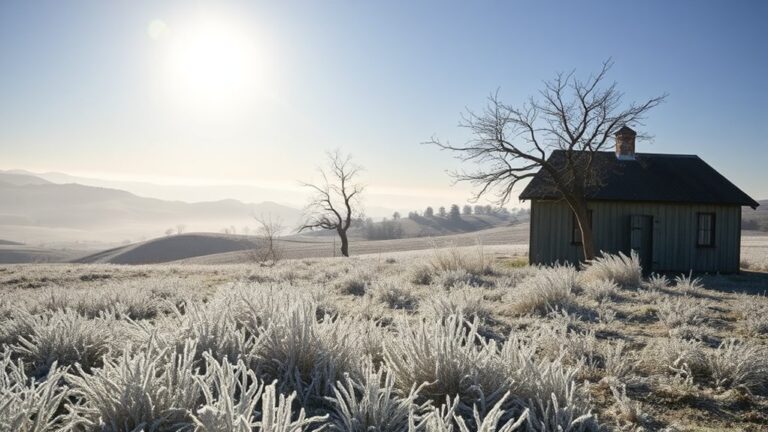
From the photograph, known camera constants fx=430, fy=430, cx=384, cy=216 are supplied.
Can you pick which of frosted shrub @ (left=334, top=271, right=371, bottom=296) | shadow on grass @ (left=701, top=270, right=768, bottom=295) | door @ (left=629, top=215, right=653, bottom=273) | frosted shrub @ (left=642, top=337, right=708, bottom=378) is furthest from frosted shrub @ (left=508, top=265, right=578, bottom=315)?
door @ (left=629, top=215, right=653, bottom=273)

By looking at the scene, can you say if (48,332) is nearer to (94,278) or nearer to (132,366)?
(132,366)

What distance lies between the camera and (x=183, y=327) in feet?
10.5

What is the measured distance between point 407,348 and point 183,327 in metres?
1.68

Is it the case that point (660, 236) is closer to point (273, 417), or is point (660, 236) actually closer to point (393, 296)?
point (393, 296)

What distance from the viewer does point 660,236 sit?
669 inches

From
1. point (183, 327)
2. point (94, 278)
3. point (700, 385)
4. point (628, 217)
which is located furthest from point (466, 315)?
point (628, 217)

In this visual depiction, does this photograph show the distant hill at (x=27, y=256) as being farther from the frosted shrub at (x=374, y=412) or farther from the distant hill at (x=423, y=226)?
the frosted shrub at (x=374, y=412)

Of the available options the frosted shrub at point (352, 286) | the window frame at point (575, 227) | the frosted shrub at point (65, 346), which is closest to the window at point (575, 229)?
the window frame at point (575, 227)

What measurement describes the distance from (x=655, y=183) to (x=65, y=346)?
65.3 ft

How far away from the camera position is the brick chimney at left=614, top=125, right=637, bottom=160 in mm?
18812

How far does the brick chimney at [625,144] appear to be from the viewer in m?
18.8

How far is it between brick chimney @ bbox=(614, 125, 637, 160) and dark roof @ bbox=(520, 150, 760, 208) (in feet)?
0.85

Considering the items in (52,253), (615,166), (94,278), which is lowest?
(52,253)

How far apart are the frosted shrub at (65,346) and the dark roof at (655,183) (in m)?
15.1
